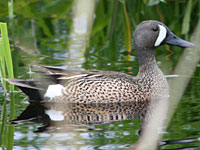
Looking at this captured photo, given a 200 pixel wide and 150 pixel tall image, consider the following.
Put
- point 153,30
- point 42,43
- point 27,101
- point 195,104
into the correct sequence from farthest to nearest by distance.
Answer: point 42,43 < point 153,30 < point 27,101 < point 195,104

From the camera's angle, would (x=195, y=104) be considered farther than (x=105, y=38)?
No

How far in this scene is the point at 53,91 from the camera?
19.7ft

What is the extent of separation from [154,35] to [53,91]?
1.57m

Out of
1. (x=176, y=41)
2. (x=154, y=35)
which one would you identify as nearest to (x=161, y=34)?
(x=154, y=35)

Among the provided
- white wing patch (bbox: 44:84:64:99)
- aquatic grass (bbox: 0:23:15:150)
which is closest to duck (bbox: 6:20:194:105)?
white wing patch (bbox: 44:84:64:99)

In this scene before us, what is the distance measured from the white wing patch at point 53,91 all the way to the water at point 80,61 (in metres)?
0.31

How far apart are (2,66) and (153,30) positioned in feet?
6.96

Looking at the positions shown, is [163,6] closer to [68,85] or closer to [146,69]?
[146,69]

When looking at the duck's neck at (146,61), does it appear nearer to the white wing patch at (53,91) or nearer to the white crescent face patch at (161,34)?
the white crescent face patch at (161,34)

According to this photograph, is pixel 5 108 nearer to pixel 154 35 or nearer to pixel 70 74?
pixel 70 74

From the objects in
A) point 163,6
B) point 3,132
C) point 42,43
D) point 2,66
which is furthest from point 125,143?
point 163,6

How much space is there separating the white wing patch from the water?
1.03 ft

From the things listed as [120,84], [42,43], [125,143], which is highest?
[42,43]

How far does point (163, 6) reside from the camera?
10.3 m
